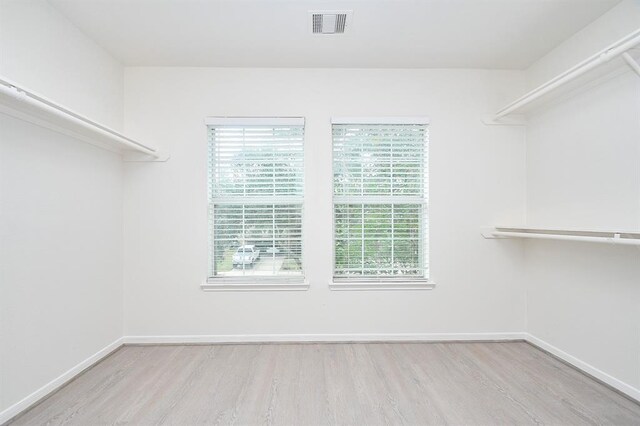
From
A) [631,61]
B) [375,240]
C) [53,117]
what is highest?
[631,61]

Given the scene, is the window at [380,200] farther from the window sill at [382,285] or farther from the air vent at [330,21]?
the air vent at [330,21]

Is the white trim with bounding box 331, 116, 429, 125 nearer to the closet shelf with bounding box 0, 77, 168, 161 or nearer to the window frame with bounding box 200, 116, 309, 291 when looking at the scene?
the window frame with bounding box 200, 116, 309, 291

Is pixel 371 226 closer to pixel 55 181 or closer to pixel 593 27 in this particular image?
pixel 593 27

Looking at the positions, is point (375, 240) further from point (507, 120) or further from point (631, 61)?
point (631, 61)

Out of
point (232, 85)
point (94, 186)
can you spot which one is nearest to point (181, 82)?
point (232, 85)

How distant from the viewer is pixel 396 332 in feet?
8.90

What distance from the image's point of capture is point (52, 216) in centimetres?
194

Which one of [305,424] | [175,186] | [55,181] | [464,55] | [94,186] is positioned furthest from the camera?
[175,186]

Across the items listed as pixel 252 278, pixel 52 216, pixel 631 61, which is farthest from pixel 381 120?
pixel 52 216

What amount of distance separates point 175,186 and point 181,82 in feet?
3.20

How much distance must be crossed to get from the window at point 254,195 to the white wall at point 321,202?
114 mm

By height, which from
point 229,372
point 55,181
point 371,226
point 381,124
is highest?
point 381,124

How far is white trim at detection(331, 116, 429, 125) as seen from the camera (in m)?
2.72

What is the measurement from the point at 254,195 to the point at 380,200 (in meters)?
1.20
